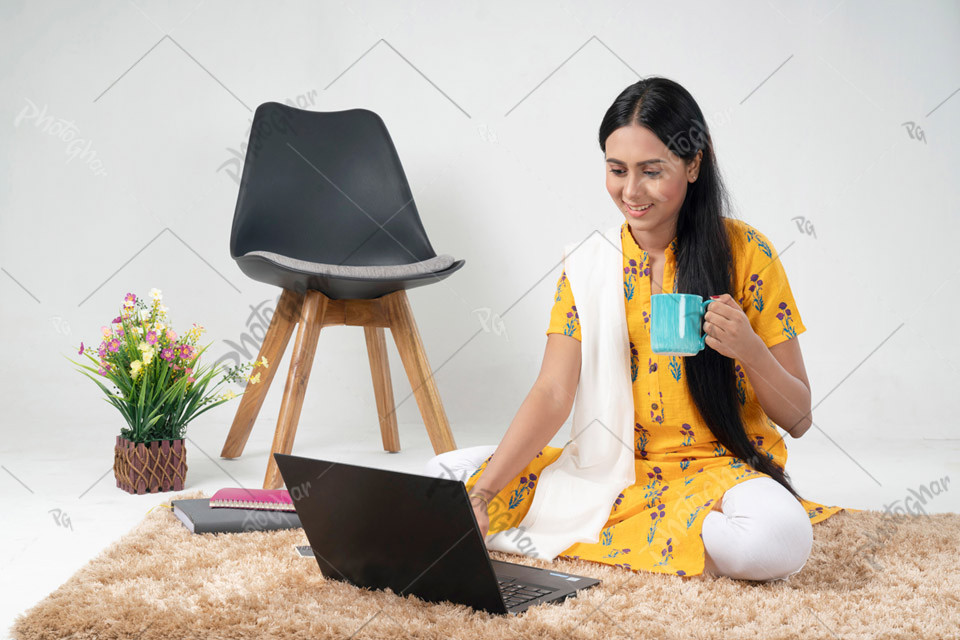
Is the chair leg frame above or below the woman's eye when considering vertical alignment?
below

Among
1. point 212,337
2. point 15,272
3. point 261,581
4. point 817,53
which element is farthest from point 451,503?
point 15,272

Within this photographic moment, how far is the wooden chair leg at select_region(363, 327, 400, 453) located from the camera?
2.24 metres

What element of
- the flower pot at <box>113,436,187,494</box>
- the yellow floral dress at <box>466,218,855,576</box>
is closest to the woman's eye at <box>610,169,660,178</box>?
the yellow floral dress at <box>466,218,855,576</box>

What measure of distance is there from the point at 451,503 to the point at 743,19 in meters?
2.05

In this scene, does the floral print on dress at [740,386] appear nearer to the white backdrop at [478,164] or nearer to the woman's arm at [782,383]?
the woman's arm at [782,383]

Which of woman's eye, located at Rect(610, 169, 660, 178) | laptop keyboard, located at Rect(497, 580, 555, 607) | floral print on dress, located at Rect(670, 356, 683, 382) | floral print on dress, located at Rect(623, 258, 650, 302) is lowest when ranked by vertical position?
laptop keyboard, located at Rect(497, 580, 555, 607)

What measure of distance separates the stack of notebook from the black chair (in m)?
0.36

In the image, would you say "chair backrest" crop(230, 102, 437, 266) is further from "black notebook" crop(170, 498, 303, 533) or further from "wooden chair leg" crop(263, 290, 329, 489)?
"black notebook" crop(170, 498, 303, 533)

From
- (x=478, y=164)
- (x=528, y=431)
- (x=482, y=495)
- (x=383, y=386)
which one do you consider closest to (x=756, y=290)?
(x=528, y=431)

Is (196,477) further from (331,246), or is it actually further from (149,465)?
(331,246)

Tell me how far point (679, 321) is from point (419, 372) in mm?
1017

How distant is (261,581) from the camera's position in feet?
3.51

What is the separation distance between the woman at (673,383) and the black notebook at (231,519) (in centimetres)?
32

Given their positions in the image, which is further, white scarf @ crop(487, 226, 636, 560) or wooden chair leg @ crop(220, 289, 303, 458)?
wooden chair leg @ crop(220, 289, 303, 458)
